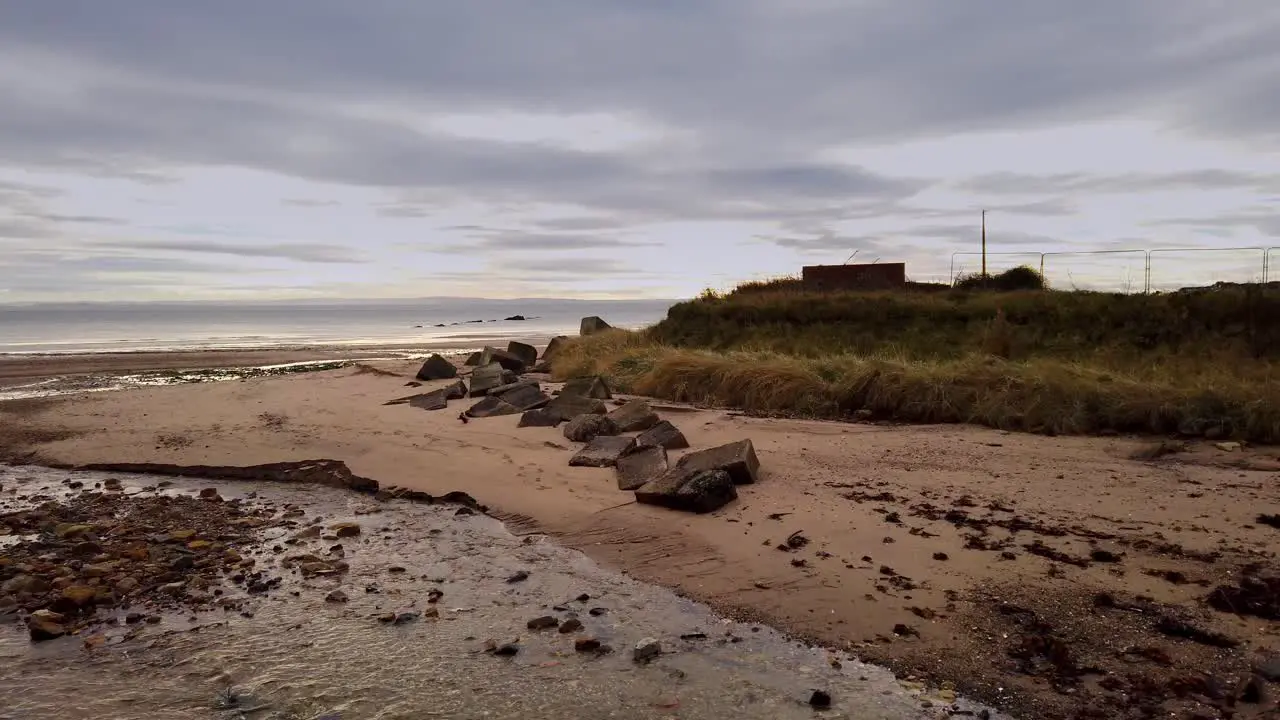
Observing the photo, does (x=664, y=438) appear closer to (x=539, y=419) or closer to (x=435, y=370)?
(x=539, y=419)

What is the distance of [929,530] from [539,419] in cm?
602

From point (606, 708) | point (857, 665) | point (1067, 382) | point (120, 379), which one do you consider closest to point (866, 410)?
point (1067, 382)

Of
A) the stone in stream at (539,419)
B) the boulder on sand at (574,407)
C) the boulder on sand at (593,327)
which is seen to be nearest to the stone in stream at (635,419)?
the boulder on sand at (574,407)

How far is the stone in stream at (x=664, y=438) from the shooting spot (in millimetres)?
9100

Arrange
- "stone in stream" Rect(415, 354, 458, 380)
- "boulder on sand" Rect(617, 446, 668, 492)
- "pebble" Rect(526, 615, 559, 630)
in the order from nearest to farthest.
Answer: "pebble" Rect(526, 615, 559, 630)
"boulder on sand" Rect(617, 446, 668, 492)
"stone in stream" Rect(415, 354, 458, 380)

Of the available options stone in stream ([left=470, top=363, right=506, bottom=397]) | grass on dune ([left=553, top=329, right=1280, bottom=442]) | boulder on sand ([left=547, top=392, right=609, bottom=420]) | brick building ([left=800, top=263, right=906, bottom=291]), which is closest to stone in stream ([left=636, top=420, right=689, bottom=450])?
boulder on sand ([left=547, top=392, right=609, bottom=420])

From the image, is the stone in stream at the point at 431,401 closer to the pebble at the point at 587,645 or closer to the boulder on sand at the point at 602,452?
the boulder on sand at the point at 602,452

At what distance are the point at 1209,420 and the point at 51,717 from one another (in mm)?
10073

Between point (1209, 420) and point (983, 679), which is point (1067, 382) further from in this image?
point (983, 679)

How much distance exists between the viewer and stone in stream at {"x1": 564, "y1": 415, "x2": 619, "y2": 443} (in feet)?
32.3

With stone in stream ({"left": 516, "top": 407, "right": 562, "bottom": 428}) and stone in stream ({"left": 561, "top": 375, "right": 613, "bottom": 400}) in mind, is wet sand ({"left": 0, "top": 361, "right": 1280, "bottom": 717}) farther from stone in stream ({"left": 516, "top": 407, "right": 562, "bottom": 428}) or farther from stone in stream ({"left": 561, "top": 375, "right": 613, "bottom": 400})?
stone in stream ({"left": 561, "top": 375, "right": 613, "bottom": 400})

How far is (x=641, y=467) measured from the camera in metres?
7.98

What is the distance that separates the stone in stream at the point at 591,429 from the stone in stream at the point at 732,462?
2094mm

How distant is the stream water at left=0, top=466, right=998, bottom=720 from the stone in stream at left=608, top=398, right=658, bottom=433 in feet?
13.5
